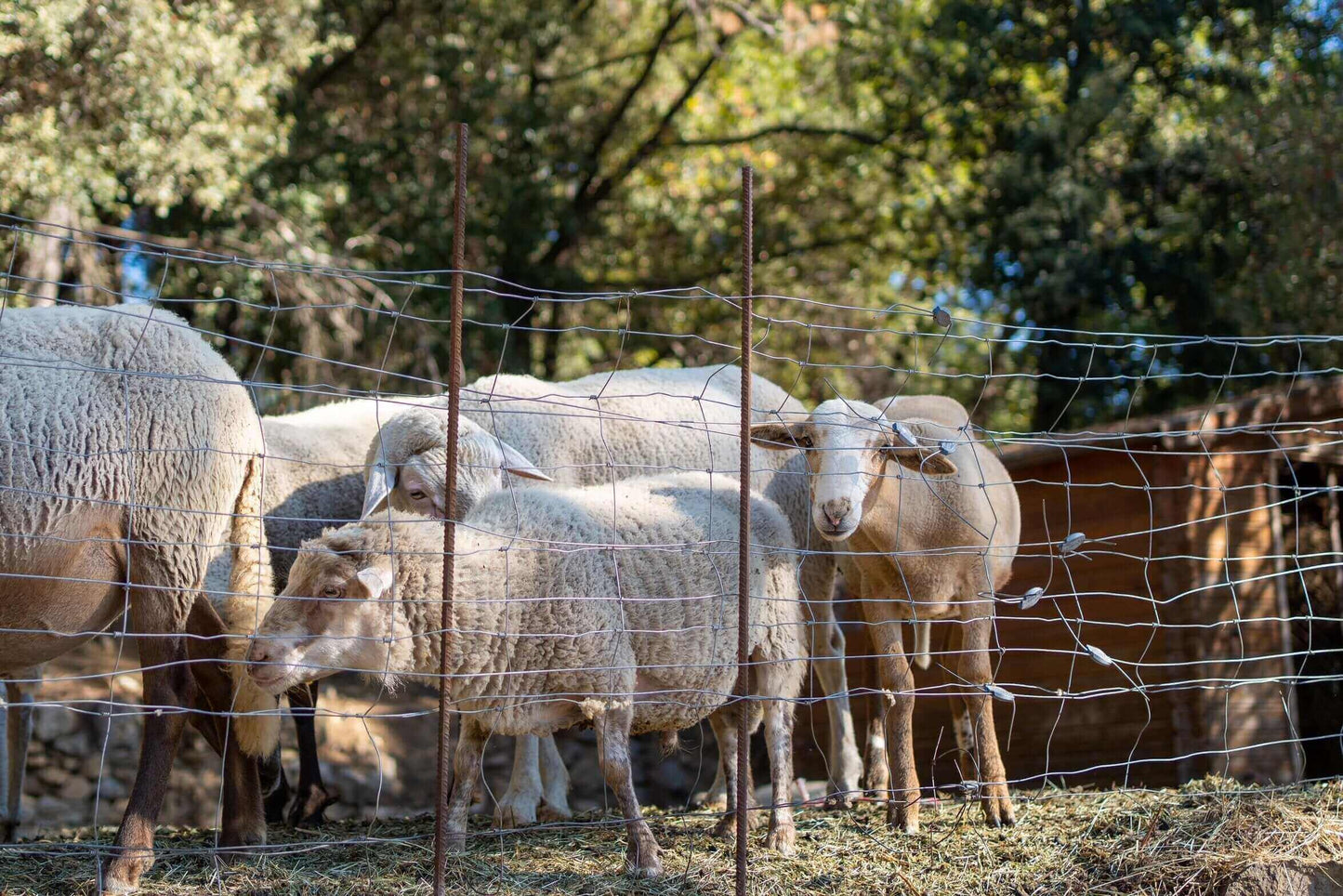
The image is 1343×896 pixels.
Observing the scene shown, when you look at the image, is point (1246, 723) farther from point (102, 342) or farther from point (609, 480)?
point (102, 342)

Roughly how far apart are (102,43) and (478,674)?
21.8 feet

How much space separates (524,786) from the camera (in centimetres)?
655

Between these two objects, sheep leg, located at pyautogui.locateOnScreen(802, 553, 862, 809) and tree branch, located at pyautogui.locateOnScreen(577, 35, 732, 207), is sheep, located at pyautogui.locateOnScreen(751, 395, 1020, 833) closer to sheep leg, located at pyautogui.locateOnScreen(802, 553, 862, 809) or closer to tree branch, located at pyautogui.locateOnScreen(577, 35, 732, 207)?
sheep leg, located at pyautogui.locateOnScreen(802, 553, 862, 809)

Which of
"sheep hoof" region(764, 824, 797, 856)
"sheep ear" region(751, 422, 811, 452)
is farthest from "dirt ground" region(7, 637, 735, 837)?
"sheep ear" region(751, 422, 811, 452)

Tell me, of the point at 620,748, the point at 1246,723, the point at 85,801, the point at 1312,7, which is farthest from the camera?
the point at 1312,7

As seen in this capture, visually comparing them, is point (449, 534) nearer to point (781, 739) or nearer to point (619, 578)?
point (619, 578)

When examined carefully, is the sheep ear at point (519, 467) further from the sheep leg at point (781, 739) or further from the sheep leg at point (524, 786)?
the sheep leg at point (524, 786)

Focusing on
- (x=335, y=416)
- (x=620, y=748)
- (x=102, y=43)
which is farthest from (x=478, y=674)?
(x=102, y=43)

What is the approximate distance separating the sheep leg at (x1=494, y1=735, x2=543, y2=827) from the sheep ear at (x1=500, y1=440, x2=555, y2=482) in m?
1.44

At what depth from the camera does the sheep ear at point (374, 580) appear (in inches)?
174

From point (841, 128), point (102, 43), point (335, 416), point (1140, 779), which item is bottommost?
point (1140, 779)

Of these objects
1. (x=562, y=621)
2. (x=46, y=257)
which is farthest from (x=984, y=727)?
(x=46, y=257)

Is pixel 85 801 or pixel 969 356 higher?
pixel 969 356

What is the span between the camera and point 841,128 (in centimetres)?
1572
